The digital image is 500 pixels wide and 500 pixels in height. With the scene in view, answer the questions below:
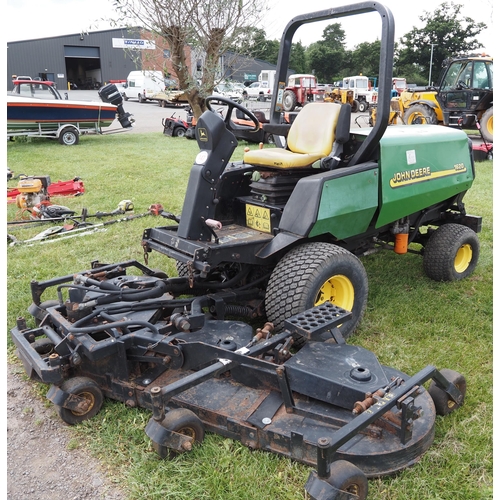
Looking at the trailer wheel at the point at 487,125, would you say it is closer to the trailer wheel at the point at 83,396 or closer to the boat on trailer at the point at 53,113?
the boat on trailer at the point at 53,113

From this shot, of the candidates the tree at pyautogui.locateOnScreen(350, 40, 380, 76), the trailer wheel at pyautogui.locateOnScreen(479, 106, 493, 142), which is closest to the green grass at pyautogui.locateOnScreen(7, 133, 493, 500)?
the trailer wheel at pyautogui.locateOnScreen(479, 106, 493, 142)

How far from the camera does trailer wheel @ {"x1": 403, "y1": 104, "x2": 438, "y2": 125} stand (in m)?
13.9

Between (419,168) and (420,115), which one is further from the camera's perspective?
(420,115)

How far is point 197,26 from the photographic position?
930 cm

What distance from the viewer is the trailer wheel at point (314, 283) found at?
3.13m

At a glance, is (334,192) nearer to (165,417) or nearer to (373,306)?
(373,306)

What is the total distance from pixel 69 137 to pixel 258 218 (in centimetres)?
1114

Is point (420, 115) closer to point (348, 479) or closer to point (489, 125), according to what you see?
point (489, 125)

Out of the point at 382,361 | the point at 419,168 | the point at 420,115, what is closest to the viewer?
the point at 382,361

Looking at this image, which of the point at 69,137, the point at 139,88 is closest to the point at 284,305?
the point at 69,137

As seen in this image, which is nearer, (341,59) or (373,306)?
(373,306)

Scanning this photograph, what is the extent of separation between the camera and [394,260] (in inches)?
195

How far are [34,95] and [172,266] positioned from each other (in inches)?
409

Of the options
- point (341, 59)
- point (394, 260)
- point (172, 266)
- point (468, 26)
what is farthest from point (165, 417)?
point (468, 26)
